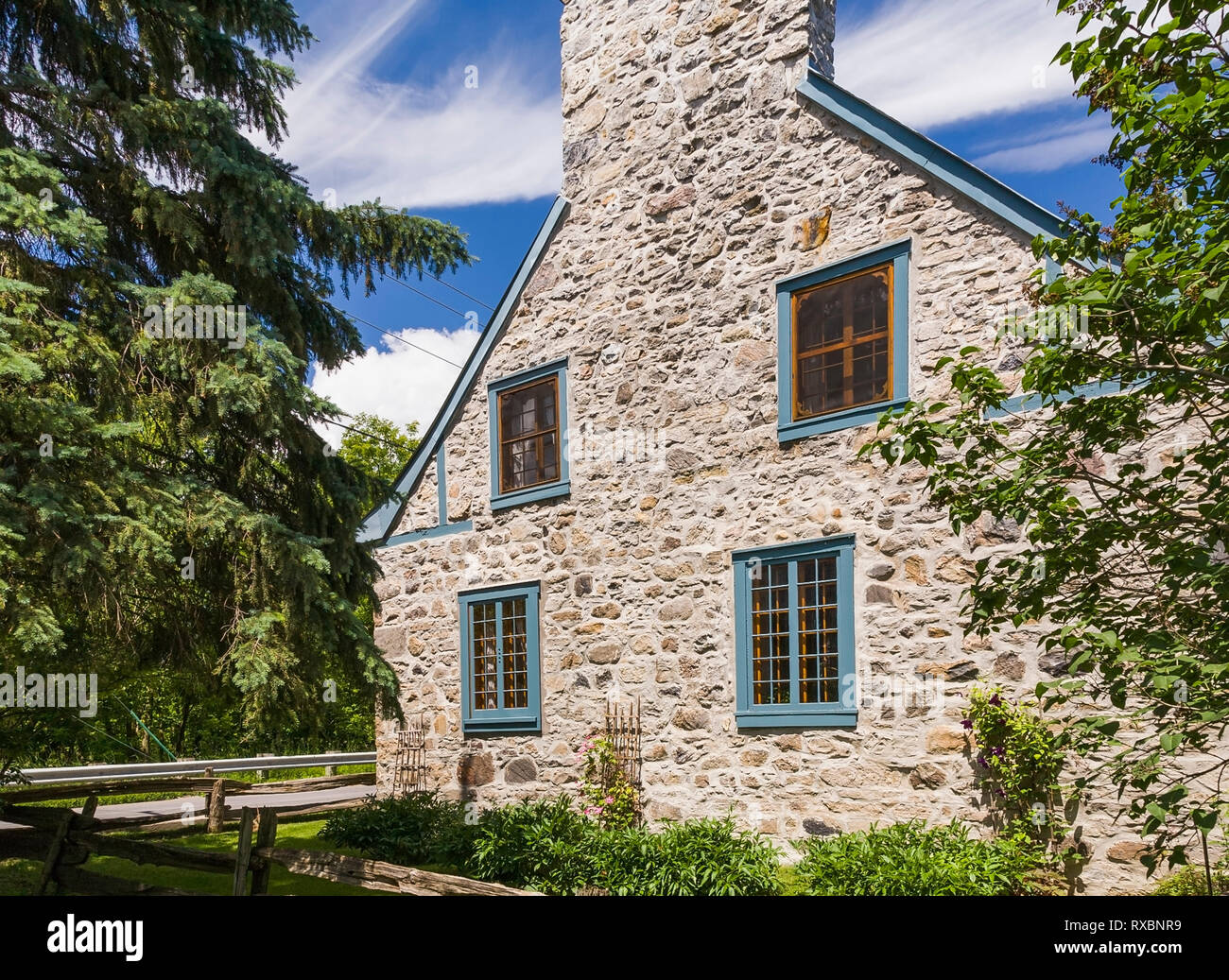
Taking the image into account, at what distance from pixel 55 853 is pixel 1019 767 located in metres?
7.94

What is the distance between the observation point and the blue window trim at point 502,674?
39.2ft

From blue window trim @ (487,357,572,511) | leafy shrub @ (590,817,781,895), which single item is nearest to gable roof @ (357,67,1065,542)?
blue window trim @ (487,357,572,511)

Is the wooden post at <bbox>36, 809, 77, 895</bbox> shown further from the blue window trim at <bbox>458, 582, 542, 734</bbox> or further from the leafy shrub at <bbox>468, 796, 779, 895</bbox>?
the blue window trim at <bbox>458, 582, 542, 734</bbox>

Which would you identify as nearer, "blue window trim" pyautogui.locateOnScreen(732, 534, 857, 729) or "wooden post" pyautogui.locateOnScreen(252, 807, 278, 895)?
"wooden post" pyautogui.locateOnScreen(252, 807, 278, 895)

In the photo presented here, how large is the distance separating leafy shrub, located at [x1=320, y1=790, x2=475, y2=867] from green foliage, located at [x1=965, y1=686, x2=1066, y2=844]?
5124 mm

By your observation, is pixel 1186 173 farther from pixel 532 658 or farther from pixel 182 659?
pixel 532 658

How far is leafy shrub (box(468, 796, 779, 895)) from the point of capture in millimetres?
8047

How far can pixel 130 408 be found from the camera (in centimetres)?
784

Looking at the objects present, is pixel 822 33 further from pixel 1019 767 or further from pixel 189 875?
pixel 189 875

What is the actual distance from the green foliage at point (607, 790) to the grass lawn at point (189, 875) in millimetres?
2517

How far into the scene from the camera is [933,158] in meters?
9.17

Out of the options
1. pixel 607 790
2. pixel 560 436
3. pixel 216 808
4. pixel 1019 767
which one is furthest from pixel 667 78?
pixel 216 808
